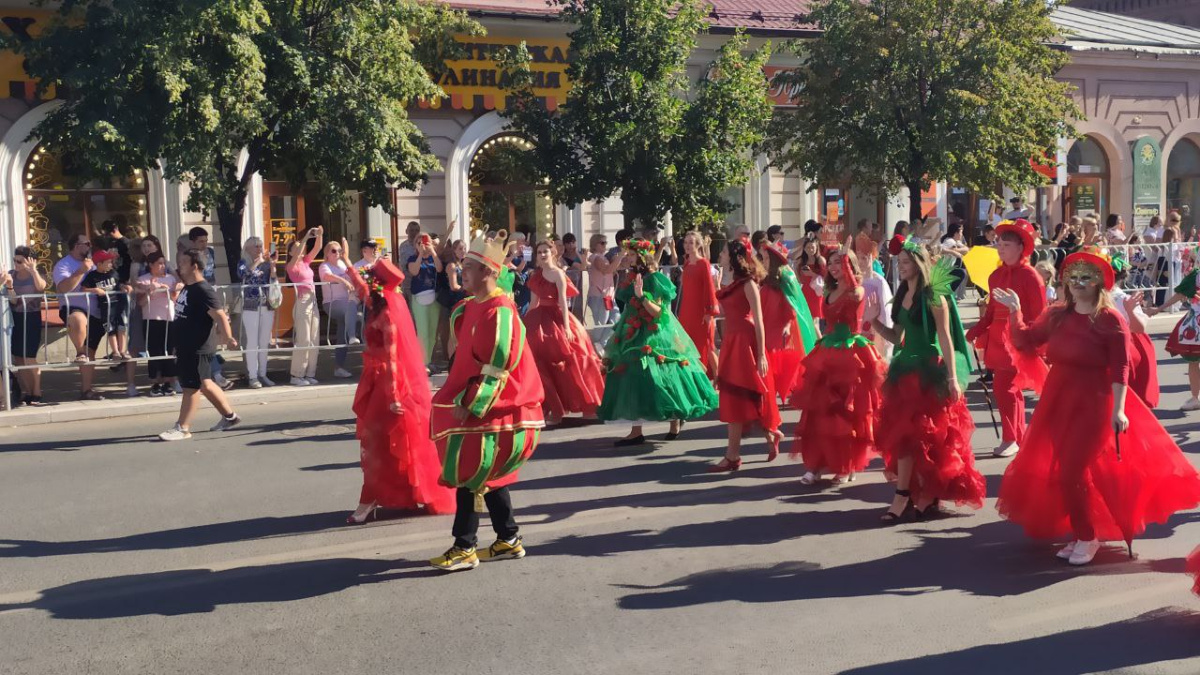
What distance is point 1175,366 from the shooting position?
1548 cm

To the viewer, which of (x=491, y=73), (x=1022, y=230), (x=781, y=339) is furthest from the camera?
(x=491, y=73)

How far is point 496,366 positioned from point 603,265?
10.6m

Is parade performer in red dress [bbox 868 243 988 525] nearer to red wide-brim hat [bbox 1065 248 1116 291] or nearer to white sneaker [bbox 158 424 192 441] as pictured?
red wide-brim hat [bbox 1065 248 1116 291]

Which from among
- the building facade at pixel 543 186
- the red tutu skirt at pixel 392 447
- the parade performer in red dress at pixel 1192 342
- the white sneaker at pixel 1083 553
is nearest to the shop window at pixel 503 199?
the building facade at pixel 543 186

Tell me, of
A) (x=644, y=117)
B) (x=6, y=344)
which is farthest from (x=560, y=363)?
(x=644, y=117)

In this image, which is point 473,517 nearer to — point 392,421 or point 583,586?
point 583,586

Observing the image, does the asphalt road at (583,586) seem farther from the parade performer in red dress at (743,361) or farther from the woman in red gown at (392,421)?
the parade performer in red dress at (743,361)

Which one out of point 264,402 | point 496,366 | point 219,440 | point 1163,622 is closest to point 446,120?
point 264,402

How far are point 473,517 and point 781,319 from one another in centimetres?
442

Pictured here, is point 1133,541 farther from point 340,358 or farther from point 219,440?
point 340,358

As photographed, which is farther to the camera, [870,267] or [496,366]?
[870,267]

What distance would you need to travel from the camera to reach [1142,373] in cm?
849

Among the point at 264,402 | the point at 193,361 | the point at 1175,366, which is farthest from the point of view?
the point at 1175,366

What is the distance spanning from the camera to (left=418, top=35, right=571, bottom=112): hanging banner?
22.6 metres
